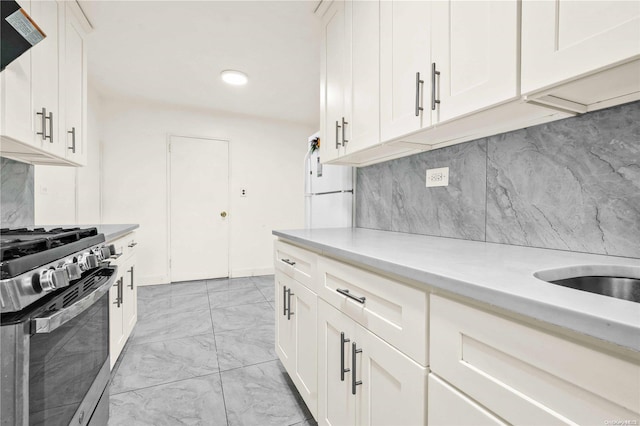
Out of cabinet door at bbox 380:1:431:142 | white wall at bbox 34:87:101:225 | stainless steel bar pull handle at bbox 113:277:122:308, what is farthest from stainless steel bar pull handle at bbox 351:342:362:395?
white wall at bbox 34:87:101:225

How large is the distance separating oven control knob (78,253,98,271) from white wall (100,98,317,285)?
118 inches

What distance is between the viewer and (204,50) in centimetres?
254

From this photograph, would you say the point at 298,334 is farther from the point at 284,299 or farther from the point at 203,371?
the point at 203,371

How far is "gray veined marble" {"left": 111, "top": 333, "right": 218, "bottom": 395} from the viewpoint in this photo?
174 cm

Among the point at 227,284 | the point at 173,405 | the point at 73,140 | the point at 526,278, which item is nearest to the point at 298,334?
the point at 173,405

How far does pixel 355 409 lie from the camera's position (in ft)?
3.14

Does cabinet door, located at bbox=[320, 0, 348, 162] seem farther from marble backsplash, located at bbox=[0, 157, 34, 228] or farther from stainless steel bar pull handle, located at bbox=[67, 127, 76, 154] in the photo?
marble backsplash, located at bbox=[0, 157, 34, 228]

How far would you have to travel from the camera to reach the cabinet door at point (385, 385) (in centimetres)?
69

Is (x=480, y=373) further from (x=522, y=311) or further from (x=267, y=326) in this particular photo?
(x=267, y=326)

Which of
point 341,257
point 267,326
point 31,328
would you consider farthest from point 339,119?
point 267,326

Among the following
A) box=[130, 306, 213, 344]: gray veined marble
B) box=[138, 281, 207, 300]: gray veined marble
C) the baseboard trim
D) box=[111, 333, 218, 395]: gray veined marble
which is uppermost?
the baseboard trim

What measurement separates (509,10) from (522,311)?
2.74 feet

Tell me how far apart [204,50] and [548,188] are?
109 inches

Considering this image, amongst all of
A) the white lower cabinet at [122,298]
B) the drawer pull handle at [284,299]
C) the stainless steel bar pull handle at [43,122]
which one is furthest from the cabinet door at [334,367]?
the stainless steel bar pull handle at [43,122]
